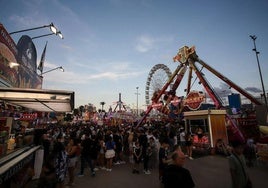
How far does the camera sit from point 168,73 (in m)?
33.1

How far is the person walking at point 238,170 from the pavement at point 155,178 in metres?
3.08

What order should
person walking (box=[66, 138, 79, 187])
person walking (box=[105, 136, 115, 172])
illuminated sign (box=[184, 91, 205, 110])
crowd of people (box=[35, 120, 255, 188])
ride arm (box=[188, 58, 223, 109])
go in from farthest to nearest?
ride arm (box=[188, 58, 223, 109])
illuminated sign (box=[184, 91, 205, 110])
person walking (box=[105, 136, 115, 172])
person walking (box=[66, 138, 79, 187])
crowd of people (box=[35, 120, 255, 188])

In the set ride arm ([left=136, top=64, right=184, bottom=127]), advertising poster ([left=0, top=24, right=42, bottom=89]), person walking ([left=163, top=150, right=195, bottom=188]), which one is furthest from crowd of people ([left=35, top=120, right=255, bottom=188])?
ride arm ([left=136, top=64, right=184, bottom=127])

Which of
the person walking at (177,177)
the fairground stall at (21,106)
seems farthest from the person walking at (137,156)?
the person walking at (177,177)

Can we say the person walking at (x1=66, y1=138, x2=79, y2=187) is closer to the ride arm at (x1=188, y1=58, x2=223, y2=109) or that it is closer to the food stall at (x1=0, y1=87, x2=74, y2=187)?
the food stall at (x1=0, y1=87, x2=74, y2=187)

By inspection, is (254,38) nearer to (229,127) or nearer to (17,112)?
(229,127)

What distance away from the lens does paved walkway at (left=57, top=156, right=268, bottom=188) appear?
6.11 metres

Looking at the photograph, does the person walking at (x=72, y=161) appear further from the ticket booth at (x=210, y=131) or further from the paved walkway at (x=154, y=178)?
the ticket booth at (x=210, y=131)

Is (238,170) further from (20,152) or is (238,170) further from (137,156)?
(20,152)

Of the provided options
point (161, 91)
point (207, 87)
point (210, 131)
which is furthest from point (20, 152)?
point (161, 91)

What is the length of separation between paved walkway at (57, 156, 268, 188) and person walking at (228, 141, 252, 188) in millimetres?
3084

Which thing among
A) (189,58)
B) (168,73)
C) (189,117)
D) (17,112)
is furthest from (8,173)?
(168,73)

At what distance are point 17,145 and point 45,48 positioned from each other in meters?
19.0

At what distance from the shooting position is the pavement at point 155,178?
611cm
